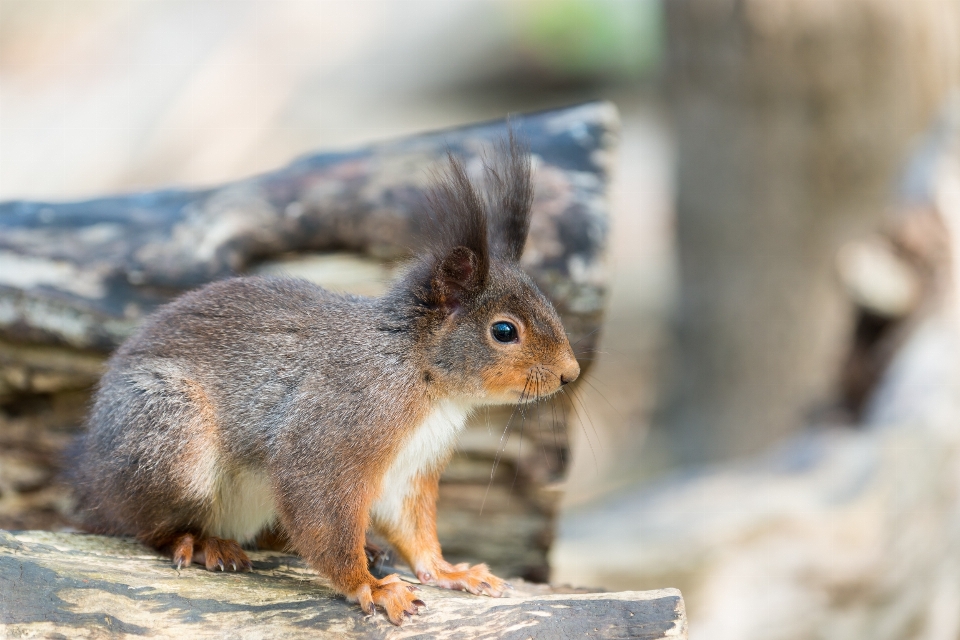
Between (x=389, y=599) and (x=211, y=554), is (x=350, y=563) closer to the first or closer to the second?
(x=389, y=599)

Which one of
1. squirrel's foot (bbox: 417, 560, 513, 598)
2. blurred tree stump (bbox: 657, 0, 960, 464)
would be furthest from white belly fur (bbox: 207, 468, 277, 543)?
blurred tree stump (bbox: 657, 0, 960, 464)

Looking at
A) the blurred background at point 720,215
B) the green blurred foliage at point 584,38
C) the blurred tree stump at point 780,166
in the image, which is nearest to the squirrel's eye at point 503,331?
the blurred background at point 720,215

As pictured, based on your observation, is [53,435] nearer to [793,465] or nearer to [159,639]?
[159,639]

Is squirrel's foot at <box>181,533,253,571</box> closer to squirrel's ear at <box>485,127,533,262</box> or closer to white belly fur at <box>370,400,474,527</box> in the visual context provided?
white belly fur at <box>370,400,474,527</box>

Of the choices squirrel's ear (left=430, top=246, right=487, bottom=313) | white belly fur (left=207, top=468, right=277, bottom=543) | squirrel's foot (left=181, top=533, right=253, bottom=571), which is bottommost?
squirrel's foot (left=181, top=533, right=253, bottom=571)

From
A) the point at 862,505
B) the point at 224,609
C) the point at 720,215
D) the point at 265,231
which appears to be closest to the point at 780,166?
the point at 720,215

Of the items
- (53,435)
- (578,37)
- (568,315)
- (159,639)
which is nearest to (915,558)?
(568,315)

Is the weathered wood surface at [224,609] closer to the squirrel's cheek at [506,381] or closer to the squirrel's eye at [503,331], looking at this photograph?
the squirrel's cheek at [506,381]

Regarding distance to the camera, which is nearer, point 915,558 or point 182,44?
point 915,558
